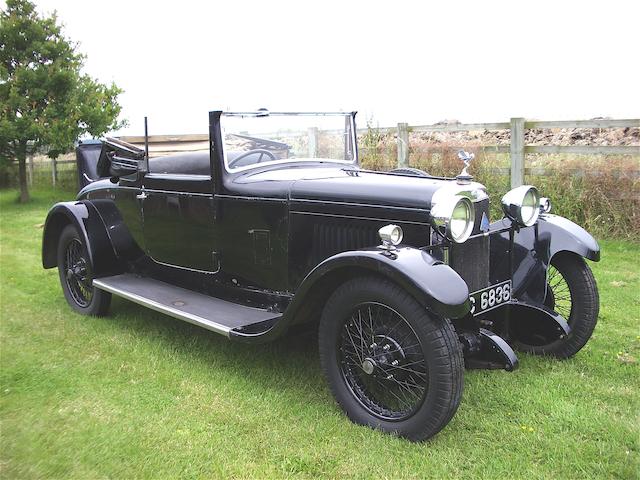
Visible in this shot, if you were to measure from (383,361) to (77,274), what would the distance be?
10.6 ft

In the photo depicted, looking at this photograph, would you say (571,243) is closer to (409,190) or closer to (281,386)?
(409,190)

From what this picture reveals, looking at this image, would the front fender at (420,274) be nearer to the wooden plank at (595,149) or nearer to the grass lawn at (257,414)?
the grass lawn at (257,414)

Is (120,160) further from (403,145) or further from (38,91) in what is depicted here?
(38,91)

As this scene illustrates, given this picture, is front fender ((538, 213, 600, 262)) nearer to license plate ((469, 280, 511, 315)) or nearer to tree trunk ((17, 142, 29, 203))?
license plate ((469, 280, 511, 315))

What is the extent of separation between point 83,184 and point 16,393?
10.3 feet

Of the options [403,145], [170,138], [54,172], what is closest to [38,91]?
[54,172]

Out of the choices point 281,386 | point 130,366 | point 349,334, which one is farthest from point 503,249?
point 130,366

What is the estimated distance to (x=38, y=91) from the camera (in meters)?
12.3

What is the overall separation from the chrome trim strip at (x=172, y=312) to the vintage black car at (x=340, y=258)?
0.7 inches

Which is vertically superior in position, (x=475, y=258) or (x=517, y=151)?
(x=517, y=151)

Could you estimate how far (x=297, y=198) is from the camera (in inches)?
139

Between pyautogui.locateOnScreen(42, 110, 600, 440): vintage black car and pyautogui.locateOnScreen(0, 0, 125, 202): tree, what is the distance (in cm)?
834

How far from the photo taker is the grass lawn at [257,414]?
8.64 feet

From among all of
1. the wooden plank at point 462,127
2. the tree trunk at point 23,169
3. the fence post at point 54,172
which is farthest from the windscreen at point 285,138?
the fence post at point 54,172
